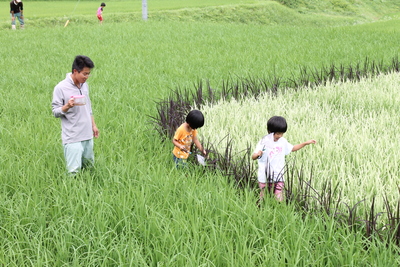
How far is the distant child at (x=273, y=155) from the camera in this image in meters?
3.00

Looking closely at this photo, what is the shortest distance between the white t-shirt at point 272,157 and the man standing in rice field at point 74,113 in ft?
4.55

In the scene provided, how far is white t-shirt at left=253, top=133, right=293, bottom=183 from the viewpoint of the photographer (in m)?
3.05

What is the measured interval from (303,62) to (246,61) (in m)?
1.16

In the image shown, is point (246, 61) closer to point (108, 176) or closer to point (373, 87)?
point (373, 87)

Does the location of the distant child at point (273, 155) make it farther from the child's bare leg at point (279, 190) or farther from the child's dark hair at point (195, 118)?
the child's dark hair at point (195, 118)

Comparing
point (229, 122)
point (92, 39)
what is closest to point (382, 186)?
point (229, 122)

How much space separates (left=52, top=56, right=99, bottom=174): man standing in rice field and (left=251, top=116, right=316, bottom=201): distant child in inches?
54.0

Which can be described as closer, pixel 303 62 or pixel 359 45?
pixel 303 62

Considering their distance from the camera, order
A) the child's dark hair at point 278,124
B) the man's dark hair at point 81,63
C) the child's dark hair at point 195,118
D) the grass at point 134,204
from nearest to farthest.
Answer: the grass at point 134,204 < the child's dark hair at point 278,124 < the man's dark hair at point 81,63 < the child's dark hair at point 195,118

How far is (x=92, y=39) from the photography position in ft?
39.0

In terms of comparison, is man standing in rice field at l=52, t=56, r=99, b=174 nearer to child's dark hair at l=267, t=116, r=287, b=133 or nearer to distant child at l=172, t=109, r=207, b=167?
distant child at l=172, t=109, r=207, b=167

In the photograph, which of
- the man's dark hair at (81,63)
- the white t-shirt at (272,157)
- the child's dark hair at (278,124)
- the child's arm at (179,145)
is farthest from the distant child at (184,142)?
the man's dark hair at (81,63)

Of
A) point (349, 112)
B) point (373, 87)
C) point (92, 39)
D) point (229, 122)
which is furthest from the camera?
point (92, 39)

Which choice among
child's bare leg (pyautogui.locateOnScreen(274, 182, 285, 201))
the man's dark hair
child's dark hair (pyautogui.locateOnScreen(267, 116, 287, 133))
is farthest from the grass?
the man's dark hair
